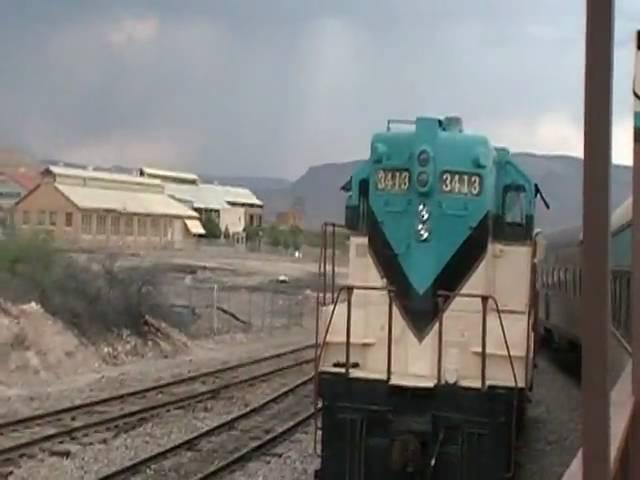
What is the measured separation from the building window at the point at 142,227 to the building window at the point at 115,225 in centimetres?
85

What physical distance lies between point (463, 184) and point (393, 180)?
0.56 m

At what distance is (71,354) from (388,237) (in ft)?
45.2

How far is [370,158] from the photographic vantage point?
8.31 m

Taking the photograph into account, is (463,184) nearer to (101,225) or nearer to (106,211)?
(106,211)

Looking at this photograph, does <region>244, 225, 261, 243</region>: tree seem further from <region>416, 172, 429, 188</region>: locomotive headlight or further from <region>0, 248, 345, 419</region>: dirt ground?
<region>416, 172, 429, 188</region>: locomotive headlight

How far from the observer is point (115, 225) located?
40.7 m

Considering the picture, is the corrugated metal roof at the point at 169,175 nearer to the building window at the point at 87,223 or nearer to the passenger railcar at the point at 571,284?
the building window at the point at 87,223

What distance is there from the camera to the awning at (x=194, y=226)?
143 ft

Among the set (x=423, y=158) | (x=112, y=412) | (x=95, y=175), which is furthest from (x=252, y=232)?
(x=423, y=158)

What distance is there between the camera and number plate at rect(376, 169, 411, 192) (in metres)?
8.14

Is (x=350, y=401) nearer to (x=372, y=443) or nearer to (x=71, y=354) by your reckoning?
(x=372, y=443)

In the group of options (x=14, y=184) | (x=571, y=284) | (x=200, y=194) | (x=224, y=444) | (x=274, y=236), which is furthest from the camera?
(x=274, y=236)

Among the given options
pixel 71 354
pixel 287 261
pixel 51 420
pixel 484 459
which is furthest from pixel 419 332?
pixel 287 261

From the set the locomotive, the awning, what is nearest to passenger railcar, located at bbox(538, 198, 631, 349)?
the locomotive
